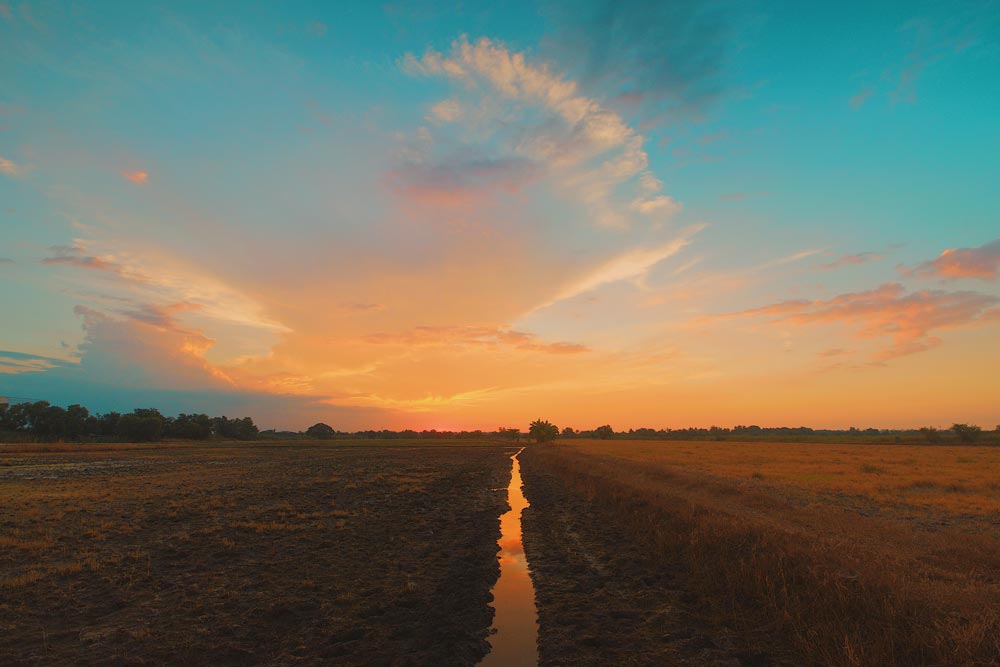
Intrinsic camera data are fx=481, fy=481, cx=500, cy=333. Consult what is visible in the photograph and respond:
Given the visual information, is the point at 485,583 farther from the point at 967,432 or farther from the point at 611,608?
the point at 967,432

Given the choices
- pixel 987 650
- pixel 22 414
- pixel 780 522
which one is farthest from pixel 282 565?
pixel 22 414

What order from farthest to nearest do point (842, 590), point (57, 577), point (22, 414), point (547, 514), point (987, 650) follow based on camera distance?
1. point (22, 414)
2. point (547, 514)
3. point (57, 577)
4. point (842, 590)
5. point (987, 650)

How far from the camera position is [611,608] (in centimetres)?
1005

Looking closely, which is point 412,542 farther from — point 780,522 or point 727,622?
point 780,522

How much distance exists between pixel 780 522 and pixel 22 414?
16902 centimetres

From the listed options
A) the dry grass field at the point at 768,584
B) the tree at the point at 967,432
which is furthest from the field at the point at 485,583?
the tree at the point at 967,432

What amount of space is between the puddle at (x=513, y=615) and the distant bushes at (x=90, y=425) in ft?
481

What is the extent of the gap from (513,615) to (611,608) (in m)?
2.06

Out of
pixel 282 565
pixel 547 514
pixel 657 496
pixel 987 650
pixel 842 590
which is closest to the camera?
pixel 987 650

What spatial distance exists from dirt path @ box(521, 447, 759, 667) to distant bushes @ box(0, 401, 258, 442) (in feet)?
485

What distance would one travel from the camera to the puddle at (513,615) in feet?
26.5

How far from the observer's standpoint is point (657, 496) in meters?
21.0

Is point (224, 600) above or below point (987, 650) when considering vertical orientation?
below

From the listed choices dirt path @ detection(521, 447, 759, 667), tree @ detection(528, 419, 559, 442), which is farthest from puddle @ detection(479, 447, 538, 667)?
tree @ detection(528, 419, 559, 442)
